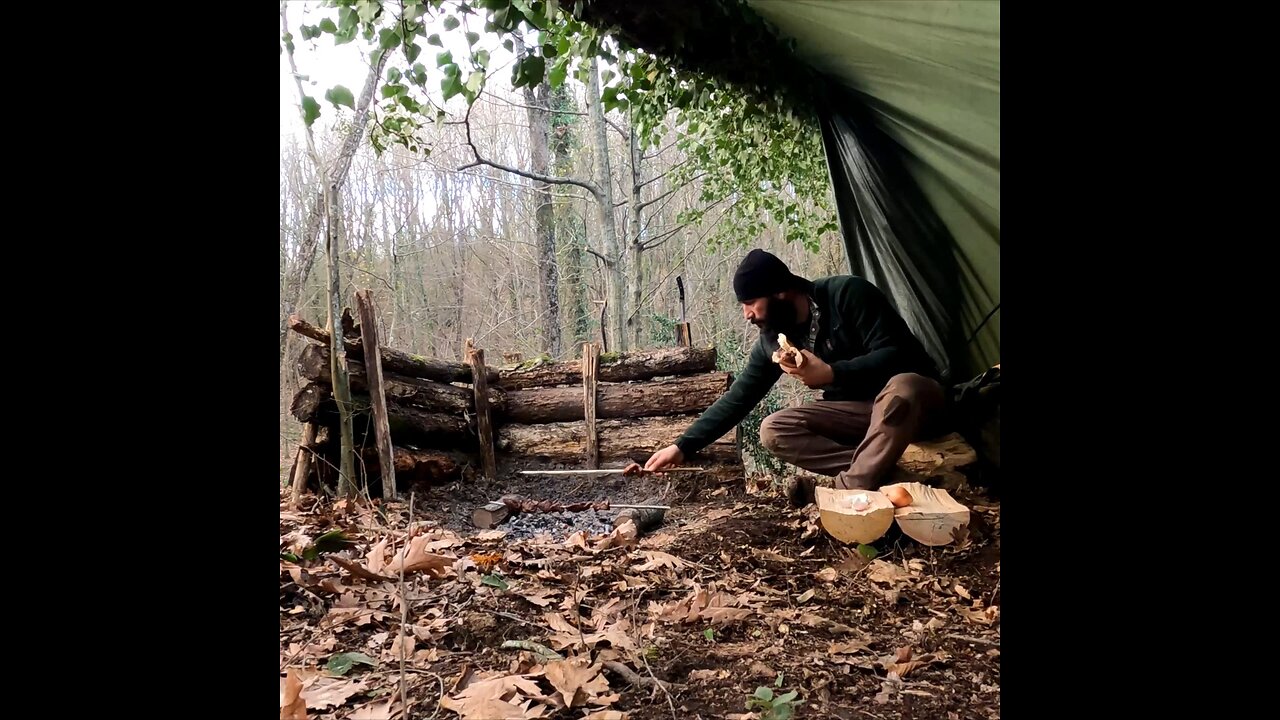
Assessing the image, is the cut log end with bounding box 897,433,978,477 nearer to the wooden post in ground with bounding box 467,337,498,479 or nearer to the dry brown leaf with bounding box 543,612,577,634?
the dry brown leaf with bounding box 543,612,577,634

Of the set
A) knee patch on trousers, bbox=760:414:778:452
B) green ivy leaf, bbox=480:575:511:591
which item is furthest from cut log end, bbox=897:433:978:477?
green ivy leaf, bbox=480:575:511:591

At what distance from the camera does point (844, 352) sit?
4.13 m

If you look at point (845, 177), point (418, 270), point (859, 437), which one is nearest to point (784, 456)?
point (859, 437)

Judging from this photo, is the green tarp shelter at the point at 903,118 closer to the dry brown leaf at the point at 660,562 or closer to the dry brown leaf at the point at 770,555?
the dry brown leaf at the point at 770,555

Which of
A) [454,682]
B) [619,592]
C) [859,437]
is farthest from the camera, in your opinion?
[859,437]

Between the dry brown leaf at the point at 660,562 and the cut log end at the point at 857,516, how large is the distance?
2.47ft

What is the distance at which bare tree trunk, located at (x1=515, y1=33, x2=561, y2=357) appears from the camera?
41.0 feet

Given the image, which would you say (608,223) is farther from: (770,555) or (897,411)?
(770,555)

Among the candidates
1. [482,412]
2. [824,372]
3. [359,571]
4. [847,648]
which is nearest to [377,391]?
[482,412]

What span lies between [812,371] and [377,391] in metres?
3.06
